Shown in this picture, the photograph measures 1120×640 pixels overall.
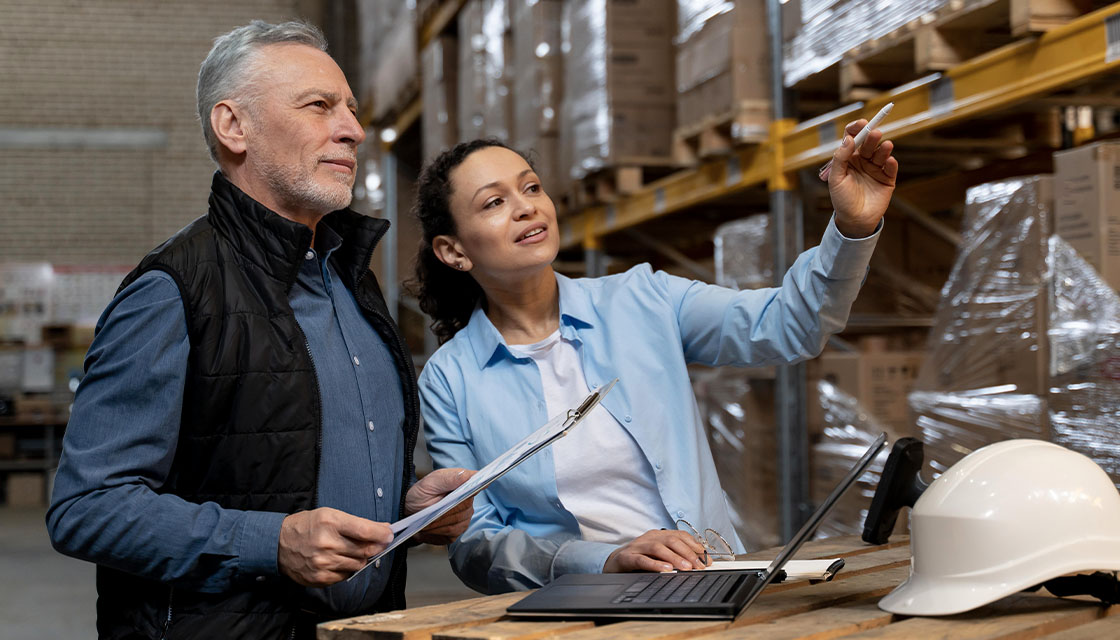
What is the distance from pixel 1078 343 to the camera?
2.75 m

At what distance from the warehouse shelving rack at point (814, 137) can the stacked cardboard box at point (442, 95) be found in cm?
181

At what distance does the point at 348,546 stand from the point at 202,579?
0.28 meters

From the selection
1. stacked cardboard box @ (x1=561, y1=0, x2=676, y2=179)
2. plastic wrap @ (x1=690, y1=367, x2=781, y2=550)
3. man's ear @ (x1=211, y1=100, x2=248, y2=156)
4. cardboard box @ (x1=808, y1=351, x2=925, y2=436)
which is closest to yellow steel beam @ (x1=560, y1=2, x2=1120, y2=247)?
stacked cardboard box @ (x1=561, y1=0, x2=676, y2=179)

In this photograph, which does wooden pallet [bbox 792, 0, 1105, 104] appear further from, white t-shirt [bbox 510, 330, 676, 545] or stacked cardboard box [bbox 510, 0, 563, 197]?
stacked cardboard box [bbox 510, 0, 563, 197]

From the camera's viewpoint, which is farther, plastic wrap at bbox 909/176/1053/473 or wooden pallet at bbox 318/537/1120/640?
plastic wrap at bbox 909/176/1053/473

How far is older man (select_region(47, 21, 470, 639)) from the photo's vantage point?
1762 millimetres

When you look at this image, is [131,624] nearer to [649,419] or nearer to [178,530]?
[178,530]

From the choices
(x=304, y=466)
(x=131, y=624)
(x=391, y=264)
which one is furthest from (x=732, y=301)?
(x=391, y=264)

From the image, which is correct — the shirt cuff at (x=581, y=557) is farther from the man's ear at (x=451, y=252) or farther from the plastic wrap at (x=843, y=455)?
the plastic wrap at (x=843, y=455)

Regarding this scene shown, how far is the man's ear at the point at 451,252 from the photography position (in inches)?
102

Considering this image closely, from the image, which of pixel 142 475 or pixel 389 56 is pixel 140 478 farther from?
pixel 389 56

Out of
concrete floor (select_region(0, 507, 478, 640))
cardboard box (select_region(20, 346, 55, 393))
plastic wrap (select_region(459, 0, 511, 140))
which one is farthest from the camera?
cardboard box (select_region(20, 346, 55, 393))

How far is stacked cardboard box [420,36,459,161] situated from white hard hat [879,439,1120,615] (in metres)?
6.71

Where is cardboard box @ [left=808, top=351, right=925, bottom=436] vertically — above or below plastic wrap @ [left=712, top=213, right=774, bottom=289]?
below
